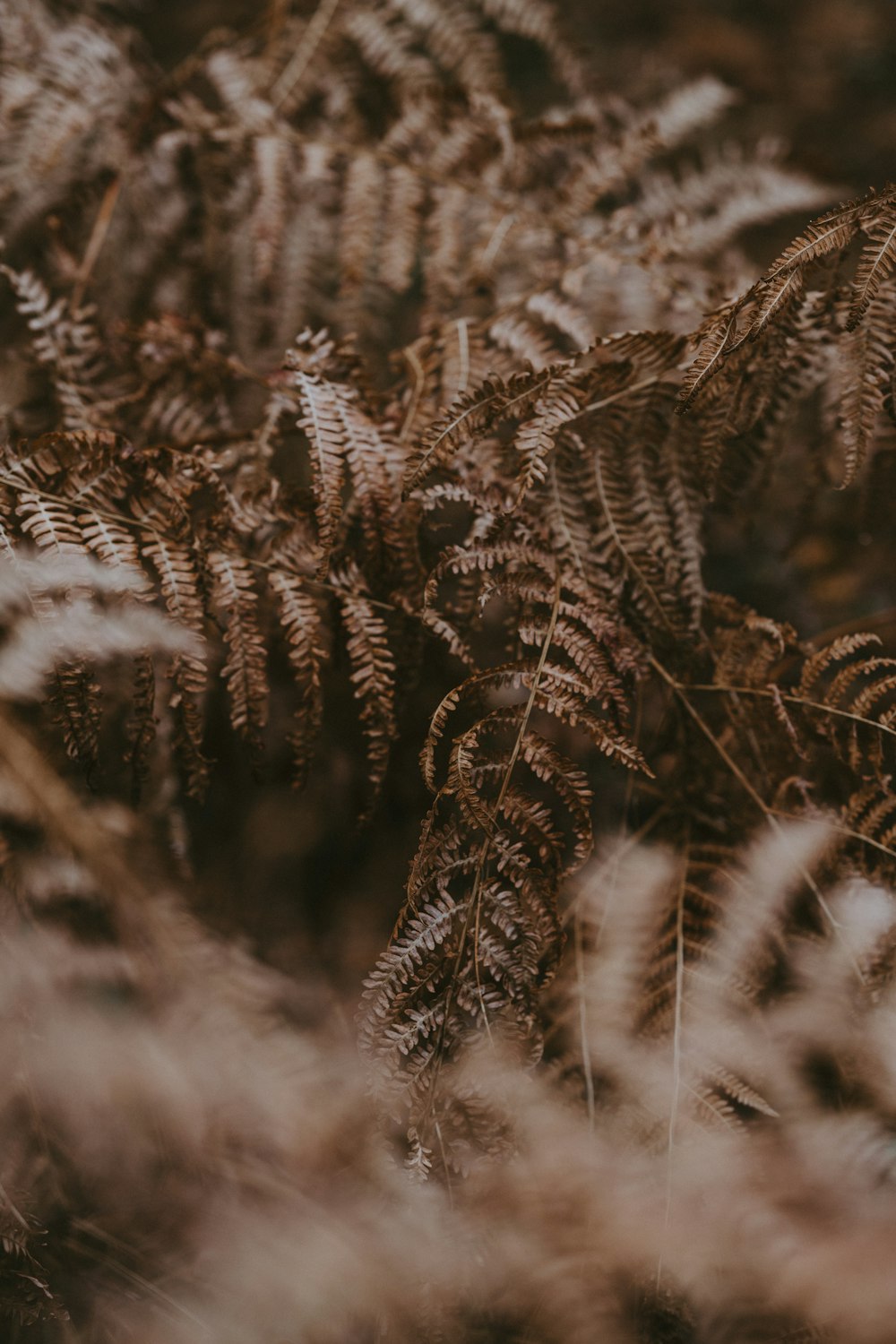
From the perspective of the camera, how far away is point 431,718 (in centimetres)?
106

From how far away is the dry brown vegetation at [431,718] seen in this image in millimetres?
896

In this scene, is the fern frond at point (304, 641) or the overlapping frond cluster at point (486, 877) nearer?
the overlapping frond cluster at point (486, 877)

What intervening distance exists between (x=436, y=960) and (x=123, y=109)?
5.02 feet

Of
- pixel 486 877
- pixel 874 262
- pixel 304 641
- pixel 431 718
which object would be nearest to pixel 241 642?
pixel 304 641

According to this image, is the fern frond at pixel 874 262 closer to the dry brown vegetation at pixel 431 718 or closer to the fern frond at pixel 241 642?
the dry brown vegetation at pixel 431 718

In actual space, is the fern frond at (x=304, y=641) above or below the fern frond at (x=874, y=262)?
below

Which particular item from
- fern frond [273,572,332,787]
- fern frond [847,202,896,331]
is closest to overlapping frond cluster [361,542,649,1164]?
fern frond [273,572,332,787]

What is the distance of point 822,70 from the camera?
67.2 inches

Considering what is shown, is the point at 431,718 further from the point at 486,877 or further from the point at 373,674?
the point at 486,877

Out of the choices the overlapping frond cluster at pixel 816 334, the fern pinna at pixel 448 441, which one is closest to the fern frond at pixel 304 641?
the fern pinna at pixel 448 441

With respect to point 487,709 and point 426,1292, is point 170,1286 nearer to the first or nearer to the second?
point 426,1292

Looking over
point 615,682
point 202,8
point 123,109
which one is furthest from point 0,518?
point 202,8

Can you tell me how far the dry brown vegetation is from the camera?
2.94 ft

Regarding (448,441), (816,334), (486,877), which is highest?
(816,334)
